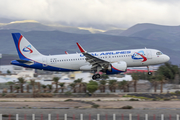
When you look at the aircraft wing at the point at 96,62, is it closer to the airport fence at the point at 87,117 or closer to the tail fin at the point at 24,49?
the tail fin at the point at 24,49

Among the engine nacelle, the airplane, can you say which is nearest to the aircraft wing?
the airplane

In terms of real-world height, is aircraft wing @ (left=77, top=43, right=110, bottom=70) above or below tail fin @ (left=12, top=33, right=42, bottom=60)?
below

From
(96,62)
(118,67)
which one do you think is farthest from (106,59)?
(118,67)

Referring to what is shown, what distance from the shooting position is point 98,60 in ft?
132

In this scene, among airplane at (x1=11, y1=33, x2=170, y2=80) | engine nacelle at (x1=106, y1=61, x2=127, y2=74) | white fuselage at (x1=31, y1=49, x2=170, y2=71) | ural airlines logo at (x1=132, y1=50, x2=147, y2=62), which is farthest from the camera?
white fuselage at (x1=31, y1=49, x2=170, y2=71)

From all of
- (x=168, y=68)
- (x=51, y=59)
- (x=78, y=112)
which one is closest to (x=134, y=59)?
(x=51, y=59)

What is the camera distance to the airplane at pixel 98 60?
4119 cm

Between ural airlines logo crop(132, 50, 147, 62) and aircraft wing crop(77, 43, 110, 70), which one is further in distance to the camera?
ural airlines logo crop(132, 50, 147, 62)

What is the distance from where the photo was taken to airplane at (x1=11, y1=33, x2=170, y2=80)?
135 feet

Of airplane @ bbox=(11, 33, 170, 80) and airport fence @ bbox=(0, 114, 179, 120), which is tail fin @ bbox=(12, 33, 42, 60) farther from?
airport fence @ bbox=(0, 114, 179, 120)

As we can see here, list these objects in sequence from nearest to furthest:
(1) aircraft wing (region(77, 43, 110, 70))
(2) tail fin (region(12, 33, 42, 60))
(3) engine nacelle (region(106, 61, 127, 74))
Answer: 1. (1) aircraft wing (region(77, 43, 110, 70))
2. (3) engine nacelle (region(106, 61, 127, 74))
3. (2) tail fin (region(12, 33, 42, 60))

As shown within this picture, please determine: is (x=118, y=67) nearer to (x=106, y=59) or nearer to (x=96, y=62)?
(x=106, y=59)

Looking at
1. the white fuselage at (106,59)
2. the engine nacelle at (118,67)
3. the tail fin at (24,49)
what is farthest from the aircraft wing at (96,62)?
the tail fin at (24,49)

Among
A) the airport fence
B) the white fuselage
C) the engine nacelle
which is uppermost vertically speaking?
the white fuselage
